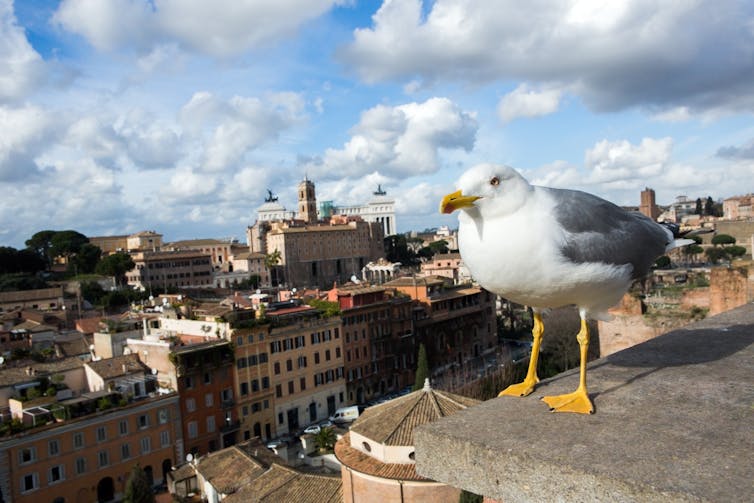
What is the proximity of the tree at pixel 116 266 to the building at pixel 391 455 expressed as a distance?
167ft

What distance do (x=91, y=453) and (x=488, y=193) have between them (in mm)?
20972

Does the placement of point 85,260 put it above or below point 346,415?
above

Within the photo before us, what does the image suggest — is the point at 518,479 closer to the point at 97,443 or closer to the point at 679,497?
the point at 679,497

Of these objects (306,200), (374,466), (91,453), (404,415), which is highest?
(306,200)

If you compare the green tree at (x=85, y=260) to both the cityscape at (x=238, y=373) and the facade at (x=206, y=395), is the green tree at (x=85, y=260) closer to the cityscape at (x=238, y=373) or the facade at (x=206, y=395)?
the cityscape at (x=238, y=373)

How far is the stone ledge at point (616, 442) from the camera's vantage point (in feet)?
5.63

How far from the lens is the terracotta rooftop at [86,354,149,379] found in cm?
2186

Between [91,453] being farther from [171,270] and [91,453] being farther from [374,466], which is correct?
[171,270]

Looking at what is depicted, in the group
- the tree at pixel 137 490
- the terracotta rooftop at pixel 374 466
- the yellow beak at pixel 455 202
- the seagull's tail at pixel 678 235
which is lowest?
the tree at pixel 137 490

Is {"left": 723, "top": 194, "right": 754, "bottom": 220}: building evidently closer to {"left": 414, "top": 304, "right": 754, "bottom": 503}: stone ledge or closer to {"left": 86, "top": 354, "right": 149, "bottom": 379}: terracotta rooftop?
{"left": 86, "top": 354, "right": 149, "bottom": 379}: terracotta rooftop

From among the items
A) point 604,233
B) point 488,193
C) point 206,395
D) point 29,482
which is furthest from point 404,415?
point 206,395

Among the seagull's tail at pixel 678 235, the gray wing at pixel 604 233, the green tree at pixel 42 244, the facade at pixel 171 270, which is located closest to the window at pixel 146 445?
the seagull's tail at pixel 678 235

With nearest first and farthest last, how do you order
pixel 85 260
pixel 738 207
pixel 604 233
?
pixel 604 233
pixel 85 260
pixel 738 207

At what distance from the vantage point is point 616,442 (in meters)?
2.05
